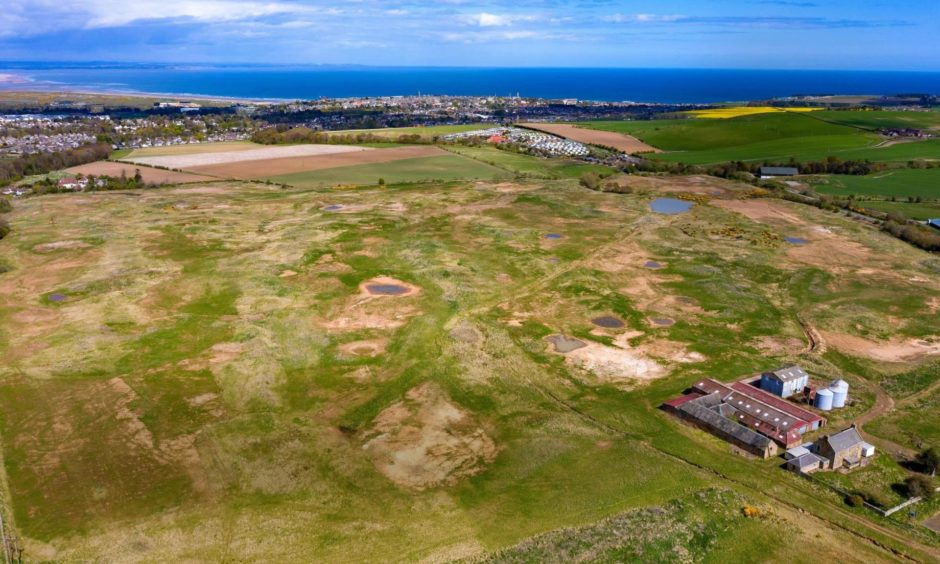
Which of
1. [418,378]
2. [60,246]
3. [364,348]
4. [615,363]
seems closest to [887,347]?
[615,363]

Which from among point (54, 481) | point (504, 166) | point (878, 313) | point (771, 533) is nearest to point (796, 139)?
point (504, 166)

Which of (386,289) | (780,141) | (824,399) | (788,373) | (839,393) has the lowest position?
(824,399)

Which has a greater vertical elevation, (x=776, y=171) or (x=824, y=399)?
(x=776, y=171)

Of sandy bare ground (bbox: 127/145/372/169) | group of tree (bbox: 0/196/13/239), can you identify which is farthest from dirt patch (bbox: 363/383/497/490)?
sandy bare ground (bbox: 127/145/372/169)

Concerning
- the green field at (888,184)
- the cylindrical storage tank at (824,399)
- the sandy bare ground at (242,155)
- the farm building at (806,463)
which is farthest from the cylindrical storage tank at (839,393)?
the sandy bare ground at (242,155)

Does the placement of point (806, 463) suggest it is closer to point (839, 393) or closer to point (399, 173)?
point (839, 393)

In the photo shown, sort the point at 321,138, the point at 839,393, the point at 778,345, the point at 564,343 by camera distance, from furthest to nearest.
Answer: the point at 321,138 < the point at 564,343 < the point at 778,345 < the point at 839,393

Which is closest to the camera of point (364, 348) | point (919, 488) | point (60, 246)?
point (919, 488)

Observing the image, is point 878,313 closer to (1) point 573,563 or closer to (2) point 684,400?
(2) point 684,400
